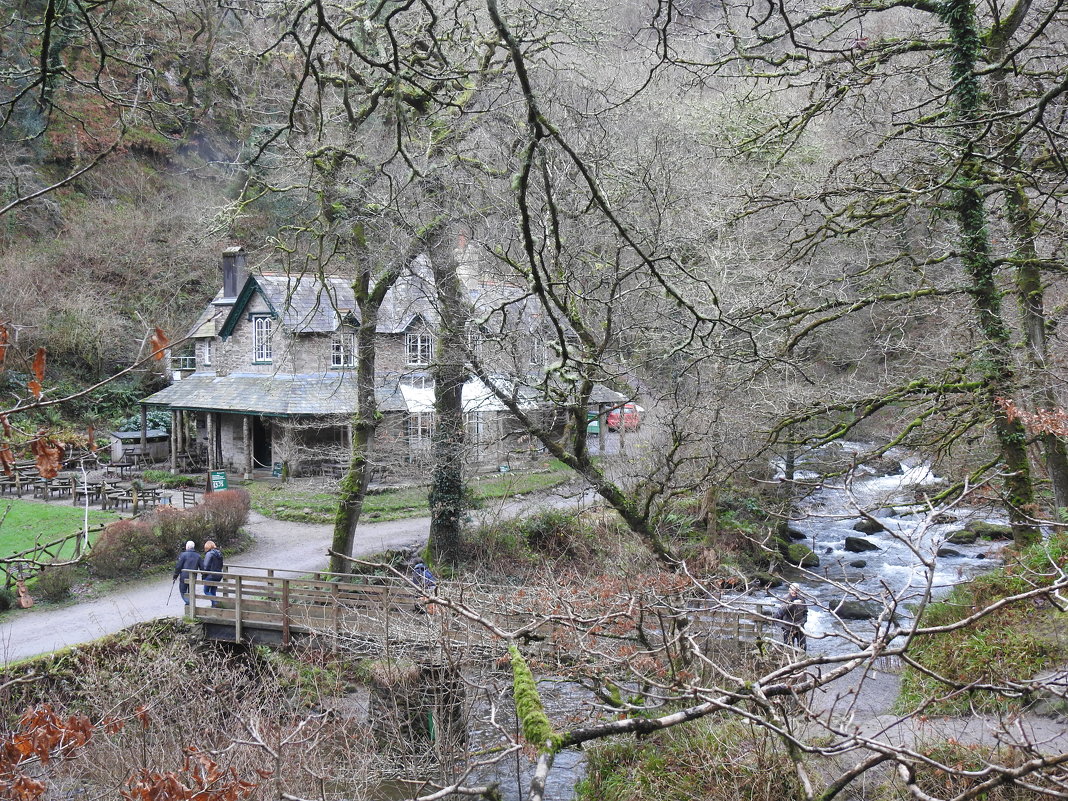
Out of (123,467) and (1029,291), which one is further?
(123,467)

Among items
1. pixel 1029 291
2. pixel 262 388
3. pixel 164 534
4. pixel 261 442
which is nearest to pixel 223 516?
pixel 164 534

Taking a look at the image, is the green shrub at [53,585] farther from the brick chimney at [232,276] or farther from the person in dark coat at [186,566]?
the brick chimney at [232,276]

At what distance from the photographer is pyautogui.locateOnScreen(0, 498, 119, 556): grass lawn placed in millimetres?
17547

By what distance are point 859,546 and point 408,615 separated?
43.7ft

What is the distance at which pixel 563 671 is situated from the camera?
743 cm

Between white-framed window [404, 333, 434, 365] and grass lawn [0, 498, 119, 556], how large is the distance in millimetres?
8482

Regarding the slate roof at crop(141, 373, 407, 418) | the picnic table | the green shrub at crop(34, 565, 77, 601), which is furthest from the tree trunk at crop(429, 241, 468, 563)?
the picnic table

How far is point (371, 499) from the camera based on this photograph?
75.5ft

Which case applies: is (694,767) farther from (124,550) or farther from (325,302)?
(325,302)

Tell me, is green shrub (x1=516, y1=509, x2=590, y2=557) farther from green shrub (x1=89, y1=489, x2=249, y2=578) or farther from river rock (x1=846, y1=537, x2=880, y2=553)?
river rock (x1=846, y1=537, x2=880, y2=553)

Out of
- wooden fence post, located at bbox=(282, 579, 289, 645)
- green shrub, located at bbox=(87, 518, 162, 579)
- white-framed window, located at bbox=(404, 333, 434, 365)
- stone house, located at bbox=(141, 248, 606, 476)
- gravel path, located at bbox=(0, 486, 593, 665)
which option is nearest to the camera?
wooden fence post, located at bbox=(282, 579, 289, 645)

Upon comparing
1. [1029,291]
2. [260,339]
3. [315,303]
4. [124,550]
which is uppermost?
[260,339]

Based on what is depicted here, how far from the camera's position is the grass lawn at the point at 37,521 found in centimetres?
1755

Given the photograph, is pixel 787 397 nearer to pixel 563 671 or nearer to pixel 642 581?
pixel 642 581
